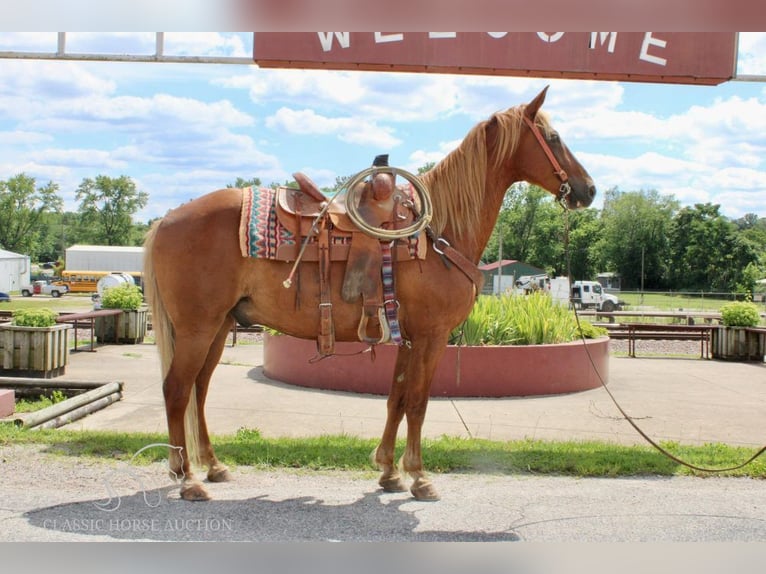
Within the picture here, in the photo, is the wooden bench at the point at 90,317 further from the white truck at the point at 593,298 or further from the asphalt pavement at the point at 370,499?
the white truck at the point at 593,298

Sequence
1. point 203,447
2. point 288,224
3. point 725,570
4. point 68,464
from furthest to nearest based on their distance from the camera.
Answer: point 68,464
point 203,447
point 288,224
point 725,570

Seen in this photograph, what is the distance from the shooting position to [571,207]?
171 inches

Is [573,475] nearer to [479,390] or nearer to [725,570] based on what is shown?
[725,570]

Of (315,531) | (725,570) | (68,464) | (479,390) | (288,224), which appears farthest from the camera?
(479,390)

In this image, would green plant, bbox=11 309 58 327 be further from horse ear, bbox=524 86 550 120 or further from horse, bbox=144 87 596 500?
horse ear, bbox=524 86 550 120

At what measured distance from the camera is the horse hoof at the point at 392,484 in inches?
179

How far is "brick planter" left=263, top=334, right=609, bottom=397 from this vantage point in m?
8.60

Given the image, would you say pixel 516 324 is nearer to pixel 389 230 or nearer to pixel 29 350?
pixel 389 230

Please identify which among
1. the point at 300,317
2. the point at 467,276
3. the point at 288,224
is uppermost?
the point at 288,224

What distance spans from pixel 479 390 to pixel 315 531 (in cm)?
515

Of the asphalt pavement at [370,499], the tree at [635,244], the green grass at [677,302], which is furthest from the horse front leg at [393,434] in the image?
the tree at [635,244]

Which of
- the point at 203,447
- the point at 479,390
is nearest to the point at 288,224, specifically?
the point at 203,447

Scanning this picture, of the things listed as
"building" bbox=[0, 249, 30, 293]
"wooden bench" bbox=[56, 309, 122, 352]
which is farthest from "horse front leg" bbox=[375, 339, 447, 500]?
"building" bbox=[0, 249, 30, 293]

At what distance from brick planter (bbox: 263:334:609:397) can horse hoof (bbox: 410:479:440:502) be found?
4064 mm
